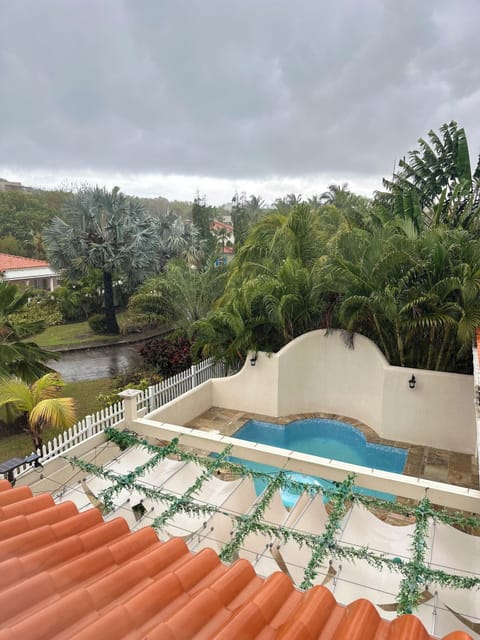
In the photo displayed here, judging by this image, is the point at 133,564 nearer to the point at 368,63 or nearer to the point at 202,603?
the point at 202,603

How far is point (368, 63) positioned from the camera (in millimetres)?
15555

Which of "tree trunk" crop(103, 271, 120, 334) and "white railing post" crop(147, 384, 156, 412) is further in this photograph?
"tree trunk" crop(103, 271, 120, 334)

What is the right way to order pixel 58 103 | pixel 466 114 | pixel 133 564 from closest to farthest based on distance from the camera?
1. pixel 133 564
2. pixel 466 114
3. pixel 58 103

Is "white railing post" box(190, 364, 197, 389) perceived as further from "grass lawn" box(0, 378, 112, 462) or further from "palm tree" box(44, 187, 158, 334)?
"palm tree" box(44, 187, 158, 334)

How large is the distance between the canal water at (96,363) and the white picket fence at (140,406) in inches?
212

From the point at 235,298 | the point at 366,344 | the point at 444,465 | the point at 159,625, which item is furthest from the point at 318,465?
the point at 235,298

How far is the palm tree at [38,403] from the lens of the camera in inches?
355

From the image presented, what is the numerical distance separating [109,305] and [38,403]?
53.2 feet

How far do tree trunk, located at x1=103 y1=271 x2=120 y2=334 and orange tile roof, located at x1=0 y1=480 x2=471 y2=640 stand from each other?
21.5m

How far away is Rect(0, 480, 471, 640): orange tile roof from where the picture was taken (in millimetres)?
2746

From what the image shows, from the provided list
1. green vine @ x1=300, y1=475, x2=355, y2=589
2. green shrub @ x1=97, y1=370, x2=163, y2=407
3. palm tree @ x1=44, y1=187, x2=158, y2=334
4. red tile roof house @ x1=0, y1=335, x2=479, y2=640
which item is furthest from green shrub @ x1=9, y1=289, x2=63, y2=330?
green vine @ x1=300, y1=475, x2=355, y2=589

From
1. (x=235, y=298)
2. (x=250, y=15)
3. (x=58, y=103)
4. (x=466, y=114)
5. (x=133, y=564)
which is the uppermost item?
(x=250, y=15)

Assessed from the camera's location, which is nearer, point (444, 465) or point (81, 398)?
point (444, 465)

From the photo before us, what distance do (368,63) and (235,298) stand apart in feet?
34.4
